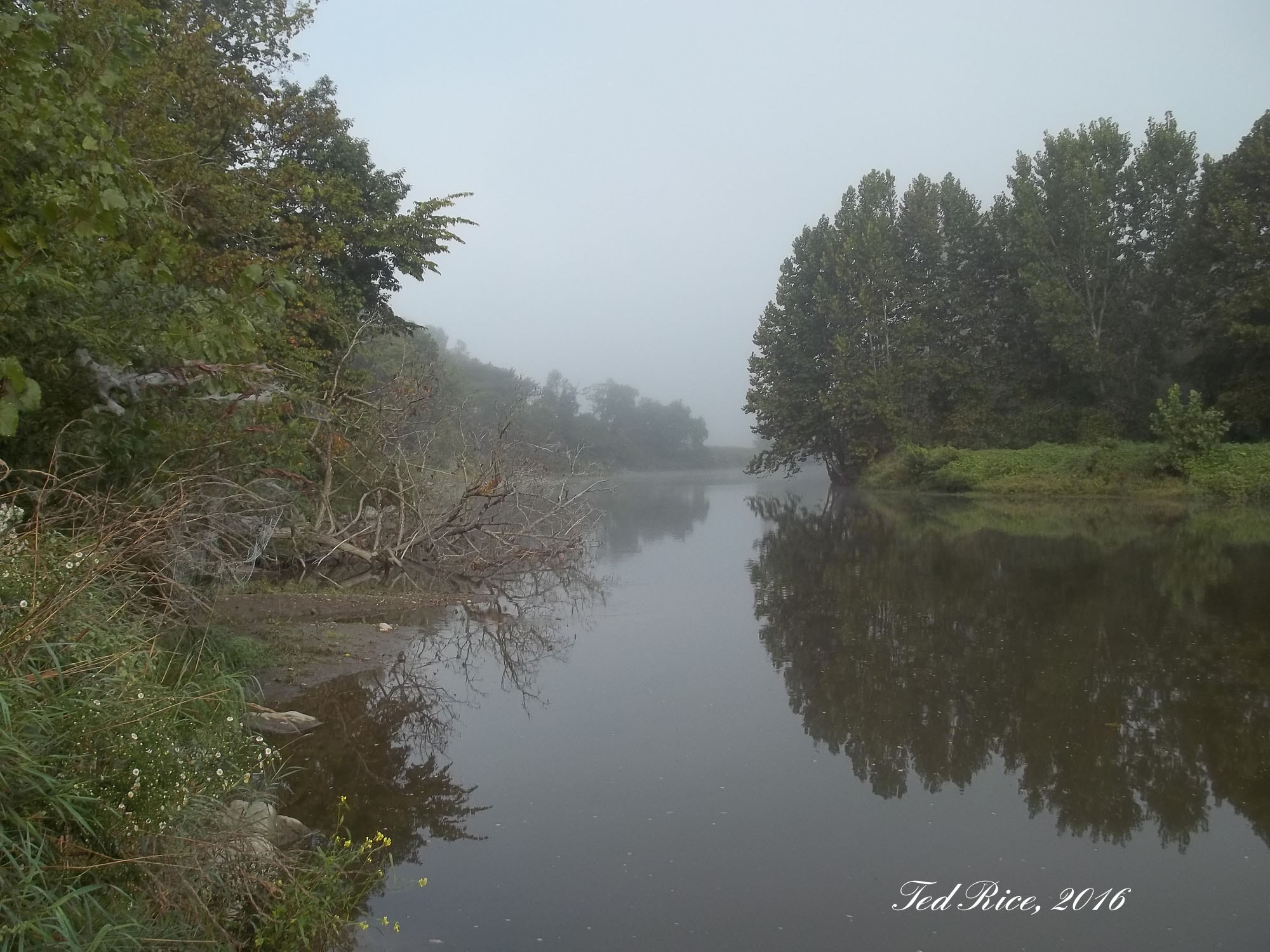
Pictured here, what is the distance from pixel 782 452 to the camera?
44.3 meters

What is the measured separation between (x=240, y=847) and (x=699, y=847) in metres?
2.22

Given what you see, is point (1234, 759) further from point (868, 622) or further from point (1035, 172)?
point (1035, 172)

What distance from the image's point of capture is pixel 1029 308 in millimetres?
38875

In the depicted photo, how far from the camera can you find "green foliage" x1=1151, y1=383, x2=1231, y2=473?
27062 millimetres

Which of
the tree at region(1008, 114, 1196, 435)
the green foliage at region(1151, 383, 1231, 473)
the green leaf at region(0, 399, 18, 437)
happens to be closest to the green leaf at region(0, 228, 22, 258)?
the green leaf at region(0, 399, 18, 437)

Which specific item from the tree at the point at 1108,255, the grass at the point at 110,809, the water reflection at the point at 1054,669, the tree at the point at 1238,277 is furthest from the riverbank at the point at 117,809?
the tree at the point at 1108,255

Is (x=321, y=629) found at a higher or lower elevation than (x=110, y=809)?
lower

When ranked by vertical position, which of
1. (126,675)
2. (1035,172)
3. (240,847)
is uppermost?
(1035,172)

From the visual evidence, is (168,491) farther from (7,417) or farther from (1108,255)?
(1108,255)

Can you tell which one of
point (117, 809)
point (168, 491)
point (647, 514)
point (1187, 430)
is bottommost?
point (647, 514)

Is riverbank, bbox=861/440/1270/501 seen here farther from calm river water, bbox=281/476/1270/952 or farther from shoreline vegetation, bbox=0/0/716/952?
shoreline vegetation, bbox=0/0/716/952

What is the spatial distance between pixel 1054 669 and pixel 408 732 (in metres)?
5.28

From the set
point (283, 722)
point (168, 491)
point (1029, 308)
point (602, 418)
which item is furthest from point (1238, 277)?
point (602, 418)

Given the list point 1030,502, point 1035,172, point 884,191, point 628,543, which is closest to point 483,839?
point 628,543
